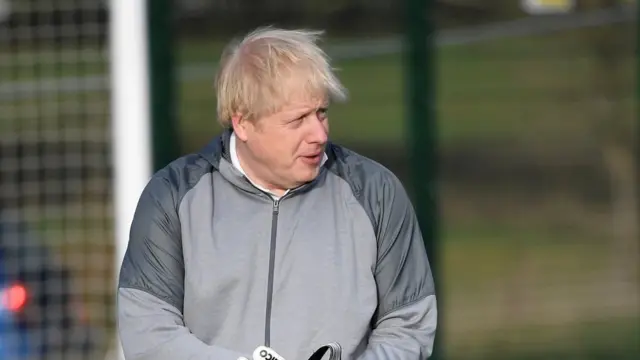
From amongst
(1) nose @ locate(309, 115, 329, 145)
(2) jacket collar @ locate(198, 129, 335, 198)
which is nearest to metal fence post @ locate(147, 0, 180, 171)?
(2) jacket collar @ locate(198, 129, 335, 198)

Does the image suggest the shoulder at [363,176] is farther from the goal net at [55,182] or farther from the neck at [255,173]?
the goal net at [55,182]

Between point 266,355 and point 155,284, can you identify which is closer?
point 266,355

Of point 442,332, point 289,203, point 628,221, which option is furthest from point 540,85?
point 289,203

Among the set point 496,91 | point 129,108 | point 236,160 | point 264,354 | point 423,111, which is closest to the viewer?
point 264,354

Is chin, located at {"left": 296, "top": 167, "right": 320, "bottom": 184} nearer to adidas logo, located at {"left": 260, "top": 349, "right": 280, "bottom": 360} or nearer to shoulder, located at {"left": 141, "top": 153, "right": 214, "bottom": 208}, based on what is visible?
shoulder, located at {"left": 141, "top": 153, "right": 214, "bottom": 208}

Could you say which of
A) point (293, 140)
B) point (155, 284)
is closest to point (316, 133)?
point (293, 140)

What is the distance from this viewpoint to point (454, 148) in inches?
272

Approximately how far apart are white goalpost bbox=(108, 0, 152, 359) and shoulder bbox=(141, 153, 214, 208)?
265 cm

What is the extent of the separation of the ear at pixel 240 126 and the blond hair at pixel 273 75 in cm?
1

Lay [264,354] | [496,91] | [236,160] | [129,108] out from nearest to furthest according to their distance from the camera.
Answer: [264,354]
[236,160]
[129,108]
[496,91]

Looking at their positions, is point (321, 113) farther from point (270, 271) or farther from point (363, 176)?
point (270, 271)

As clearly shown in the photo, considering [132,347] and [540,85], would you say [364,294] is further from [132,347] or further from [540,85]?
[540,85]

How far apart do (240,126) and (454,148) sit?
400 centimetres

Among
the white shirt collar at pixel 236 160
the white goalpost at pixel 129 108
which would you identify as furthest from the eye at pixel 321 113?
the white goalpost at pixel 129 108
